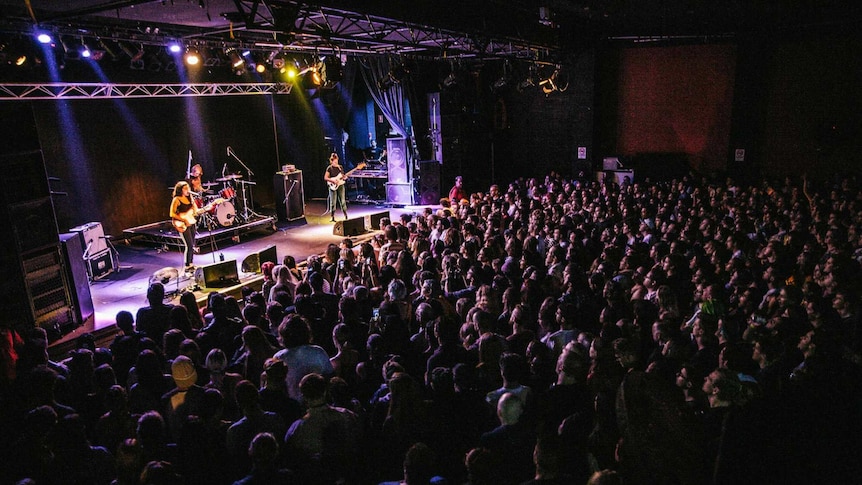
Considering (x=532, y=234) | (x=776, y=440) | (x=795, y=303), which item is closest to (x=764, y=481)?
(x=776, y=440)

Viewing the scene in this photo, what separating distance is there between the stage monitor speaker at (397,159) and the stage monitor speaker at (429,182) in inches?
16.1

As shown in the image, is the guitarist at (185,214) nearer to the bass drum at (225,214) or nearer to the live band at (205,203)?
the live band at (205,203)

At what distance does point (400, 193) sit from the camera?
14.8 meters

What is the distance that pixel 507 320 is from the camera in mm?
4500

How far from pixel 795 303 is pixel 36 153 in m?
7.87

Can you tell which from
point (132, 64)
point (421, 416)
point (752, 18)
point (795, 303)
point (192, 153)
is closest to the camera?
point (421, 416)

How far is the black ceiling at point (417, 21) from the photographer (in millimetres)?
6609

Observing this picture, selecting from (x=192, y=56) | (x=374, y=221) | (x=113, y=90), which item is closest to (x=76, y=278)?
(x=192, y=56)

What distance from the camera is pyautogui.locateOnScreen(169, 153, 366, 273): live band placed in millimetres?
8945

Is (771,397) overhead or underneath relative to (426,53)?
underneath

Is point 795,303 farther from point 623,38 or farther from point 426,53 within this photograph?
point 623,38

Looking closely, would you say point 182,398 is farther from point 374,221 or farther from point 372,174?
point 372,174

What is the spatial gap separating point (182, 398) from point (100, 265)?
276 inches

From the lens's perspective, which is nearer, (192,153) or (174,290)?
(174,290)
